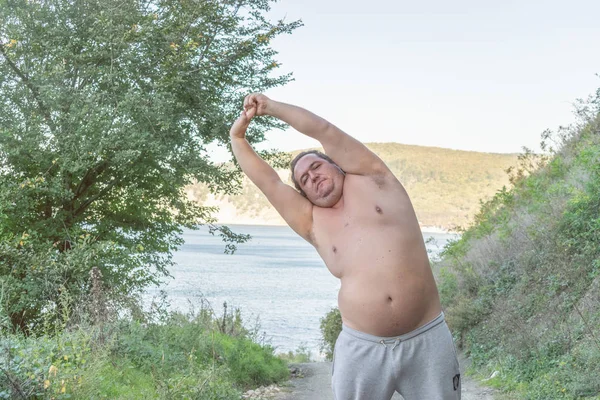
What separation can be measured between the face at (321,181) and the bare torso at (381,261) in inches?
2.9

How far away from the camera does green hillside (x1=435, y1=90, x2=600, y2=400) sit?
726cm

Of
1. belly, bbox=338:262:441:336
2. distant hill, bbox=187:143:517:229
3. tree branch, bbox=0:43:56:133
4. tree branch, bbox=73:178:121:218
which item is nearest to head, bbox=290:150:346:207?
belly, bbox=338:262:441:336

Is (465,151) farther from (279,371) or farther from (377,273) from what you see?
(377,273)

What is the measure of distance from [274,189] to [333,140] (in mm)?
516

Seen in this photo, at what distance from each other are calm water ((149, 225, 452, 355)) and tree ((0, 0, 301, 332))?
2195 mm

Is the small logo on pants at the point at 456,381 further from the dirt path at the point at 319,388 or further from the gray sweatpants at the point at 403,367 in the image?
the dirt path at the point at 319,388

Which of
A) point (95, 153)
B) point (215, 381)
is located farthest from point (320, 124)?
point (95, 153)

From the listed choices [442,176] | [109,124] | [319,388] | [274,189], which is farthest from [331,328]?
[442,176]

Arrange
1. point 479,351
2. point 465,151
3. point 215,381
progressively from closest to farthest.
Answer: point 215,381 → point 479,351 → point 465,151

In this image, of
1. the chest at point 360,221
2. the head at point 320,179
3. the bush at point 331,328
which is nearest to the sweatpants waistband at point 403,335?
the chest at point 360,221

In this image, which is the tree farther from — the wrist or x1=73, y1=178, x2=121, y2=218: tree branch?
the wrist

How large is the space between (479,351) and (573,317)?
2.09 metres

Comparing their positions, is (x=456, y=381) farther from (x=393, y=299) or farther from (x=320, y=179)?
(x=320, y=179)

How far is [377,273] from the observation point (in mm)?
3549
